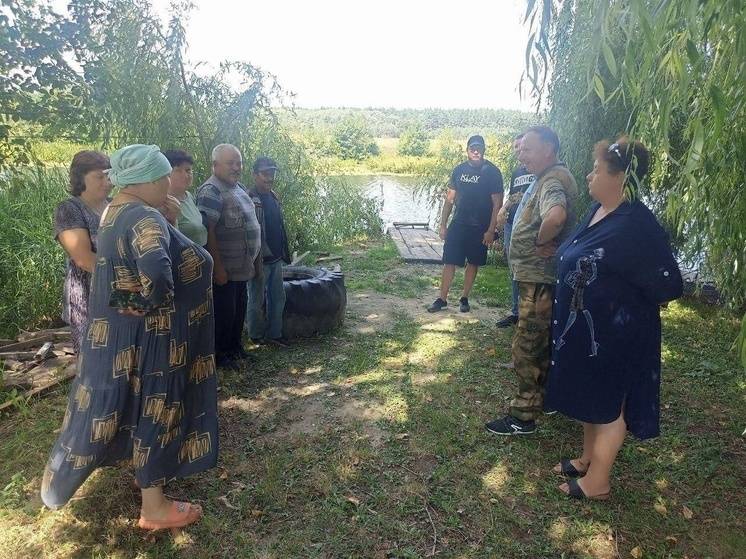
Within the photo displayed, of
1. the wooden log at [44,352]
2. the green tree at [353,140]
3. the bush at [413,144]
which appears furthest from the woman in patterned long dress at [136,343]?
the bush at [413,144]

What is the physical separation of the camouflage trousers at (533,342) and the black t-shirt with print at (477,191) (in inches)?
88.4

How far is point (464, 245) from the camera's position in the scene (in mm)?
5383

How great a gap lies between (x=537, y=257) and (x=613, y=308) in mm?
777

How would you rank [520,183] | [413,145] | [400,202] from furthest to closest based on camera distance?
1. [413,145]
2. [400,202]
3. [520,183]

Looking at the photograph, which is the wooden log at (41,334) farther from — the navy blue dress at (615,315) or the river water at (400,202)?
the river water at (400,202)

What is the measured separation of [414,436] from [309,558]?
3.71 feet

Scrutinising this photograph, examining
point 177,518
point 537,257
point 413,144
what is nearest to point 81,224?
point 177,518

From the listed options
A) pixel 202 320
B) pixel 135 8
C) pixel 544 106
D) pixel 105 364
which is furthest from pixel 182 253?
pixel 544 106

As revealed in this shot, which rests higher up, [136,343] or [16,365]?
[136,343]

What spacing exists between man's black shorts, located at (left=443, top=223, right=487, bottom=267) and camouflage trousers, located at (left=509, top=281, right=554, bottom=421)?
2220 millimetres

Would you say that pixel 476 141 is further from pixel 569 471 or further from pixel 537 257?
pixel 569 471

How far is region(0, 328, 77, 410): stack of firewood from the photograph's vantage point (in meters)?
3.62

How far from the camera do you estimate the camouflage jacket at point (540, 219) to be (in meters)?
3.01

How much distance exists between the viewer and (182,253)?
7.05 ft
